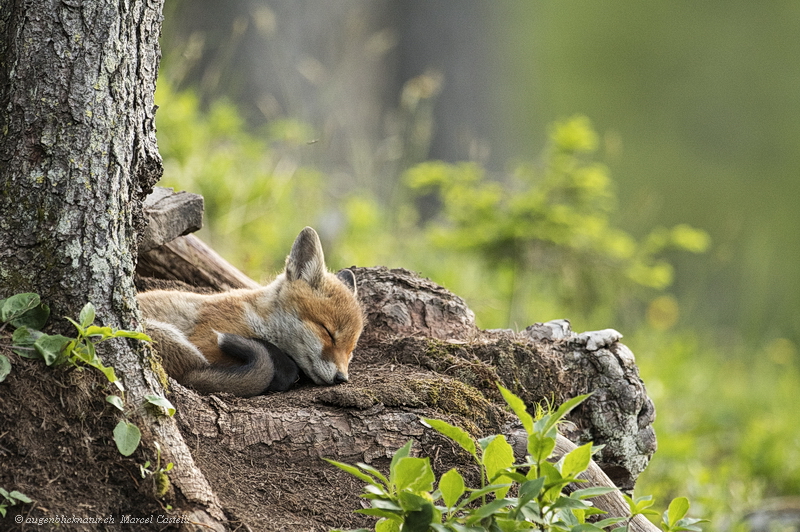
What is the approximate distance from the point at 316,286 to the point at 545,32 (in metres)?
17.7

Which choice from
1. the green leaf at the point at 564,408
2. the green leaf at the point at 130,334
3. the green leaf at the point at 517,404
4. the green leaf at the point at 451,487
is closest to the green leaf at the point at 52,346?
the green leaf at the point at 130,334

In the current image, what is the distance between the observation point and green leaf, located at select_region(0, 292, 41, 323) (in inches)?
84.0

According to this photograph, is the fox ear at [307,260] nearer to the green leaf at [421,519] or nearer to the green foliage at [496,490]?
the green foliage at [496,490]

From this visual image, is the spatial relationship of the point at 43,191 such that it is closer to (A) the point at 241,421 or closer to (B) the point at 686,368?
(A) the point at 241,421

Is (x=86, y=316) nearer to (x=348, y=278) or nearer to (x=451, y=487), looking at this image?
(x=451, y=487)

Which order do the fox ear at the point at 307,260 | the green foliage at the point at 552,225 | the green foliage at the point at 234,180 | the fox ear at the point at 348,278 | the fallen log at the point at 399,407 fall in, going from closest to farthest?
the fallen log at the point at 399,407 < the fox ear at the point at 307,260 < the fox ear at the point at 348,278 < the green foliage at the point at 552,225 < the green foliage at the point at 234,180

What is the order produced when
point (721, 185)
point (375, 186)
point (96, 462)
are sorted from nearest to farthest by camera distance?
point (96, 462) < point (375, 186) < point (721, 185)

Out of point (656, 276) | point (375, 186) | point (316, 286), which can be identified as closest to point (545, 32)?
point (375, 186)

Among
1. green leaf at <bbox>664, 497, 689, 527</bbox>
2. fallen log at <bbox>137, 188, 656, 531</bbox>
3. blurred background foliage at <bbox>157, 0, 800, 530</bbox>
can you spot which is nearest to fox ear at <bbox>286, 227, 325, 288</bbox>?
fallen log at <bbox>137, 188, 656, 531</bbox>

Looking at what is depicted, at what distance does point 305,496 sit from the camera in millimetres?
2539

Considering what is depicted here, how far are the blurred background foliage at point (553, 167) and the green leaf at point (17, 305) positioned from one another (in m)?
3.16

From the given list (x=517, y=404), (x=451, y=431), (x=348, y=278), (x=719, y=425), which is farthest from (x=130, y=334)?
(x=719, y=425)

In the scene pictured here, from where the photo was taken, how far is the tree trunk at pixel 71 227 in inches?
84.0

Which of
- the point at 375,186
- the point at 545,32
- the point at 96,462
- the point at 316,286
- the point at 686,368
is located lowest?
the point at 96,462
